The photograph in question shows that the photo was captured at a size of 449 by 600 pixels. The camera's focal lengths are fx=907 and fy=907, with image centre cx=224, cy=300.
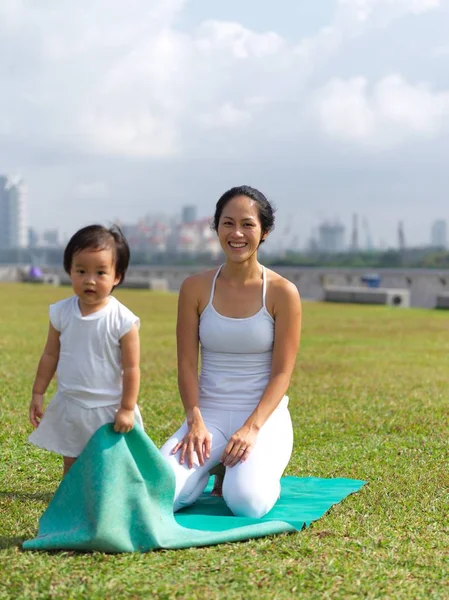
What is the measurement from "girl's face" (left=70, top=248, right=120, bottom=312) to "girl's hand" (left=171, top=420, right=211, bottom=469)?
1.01 m

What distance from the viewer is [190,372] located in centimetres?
495

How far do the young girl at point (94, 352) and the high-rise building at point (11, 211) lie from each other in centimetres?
11602

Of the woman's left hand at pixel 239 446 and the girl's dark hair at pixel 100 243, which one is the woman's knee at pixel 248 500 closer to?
the woman's left hand at pixel 239 446

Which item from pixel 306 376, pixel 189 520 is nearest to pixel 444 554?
pixel 189 520

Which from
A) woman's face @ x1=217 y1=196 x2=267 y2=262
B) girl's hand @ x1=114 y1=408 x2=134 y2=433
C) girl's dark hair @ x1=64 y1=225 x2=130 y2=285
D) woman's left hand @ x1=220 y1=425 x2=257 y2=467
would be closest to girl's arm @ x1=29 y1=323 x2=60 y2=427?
girl's dark hair @ x1=64 y1=225 x2=130 y2=285

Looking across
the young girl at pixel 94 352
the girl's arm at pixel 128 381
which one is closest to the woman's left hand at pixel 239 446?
the young girl at pixel 94 352

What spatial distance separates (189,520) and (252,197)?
1.72m

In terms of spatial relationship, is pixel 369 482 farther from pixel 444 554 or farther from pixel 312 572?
pixel 312 572

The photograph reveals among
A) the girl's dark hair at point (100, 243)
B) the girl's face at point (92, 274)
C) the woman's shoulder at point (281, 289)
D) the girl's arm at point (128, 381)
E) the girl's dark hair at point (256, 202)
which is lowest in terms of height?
the girl's arm at point (128, 381)

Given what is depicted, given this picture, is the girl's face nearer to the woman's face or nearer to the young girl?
the young girl

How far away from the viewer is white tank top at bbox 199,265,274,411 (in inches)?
195

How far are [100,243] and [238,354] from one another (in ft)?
4.12

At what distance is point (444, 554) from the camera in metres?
4.05

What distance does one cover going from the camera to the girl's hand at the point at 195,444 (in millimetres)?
4734
